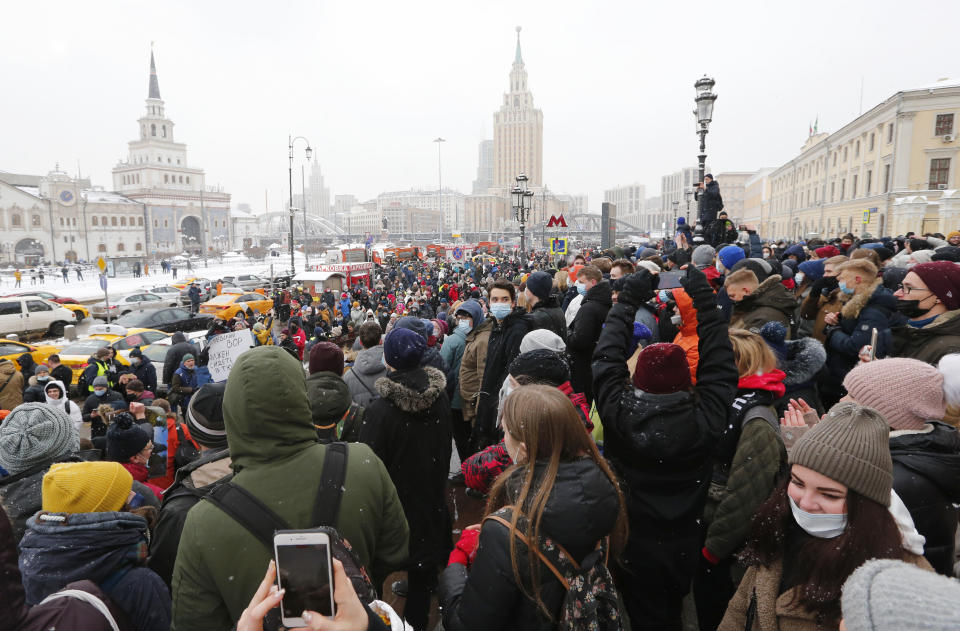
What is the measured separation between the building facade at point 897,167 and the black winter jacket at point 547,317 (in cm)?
2548

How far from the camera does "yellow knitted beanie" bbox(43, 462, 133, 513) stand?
193cm

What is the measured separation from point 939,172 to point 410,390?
42994 millimetres

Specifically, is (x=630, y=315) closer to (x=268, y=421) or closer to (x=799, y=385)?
(x=799, y=385)

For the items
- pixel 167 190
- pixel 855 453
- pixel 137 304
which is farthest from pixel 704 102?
Result: pixel 167 190

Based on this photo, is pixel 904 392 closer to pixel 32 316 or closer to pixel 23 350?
pixel 23 350

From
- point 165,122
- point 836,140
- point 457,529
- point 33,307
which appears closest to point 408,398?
point 457,529

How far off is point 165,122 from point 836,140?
110m

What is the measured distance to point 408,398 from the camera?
10.3 ft

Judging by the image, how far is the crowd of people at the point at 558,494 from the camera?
1669 mm

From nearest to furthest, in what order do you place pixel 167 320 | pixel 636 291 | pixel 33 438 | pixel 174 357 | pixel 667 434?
pixel 667 434 < pixel 33 438 < pixel 636 291 < pixel 174 357 < pixel 167 320

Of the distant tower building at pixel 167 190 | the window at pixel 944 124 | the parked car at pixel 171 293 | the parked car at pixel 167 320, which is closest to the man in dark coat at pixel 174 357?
the parked car at pixel 167 320

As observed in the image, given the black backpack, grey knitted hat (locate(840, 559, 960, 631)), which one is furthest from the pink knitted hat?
the black backpack

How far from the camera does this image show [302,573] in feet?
4.12

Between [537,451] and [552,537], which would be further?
[537,451]
